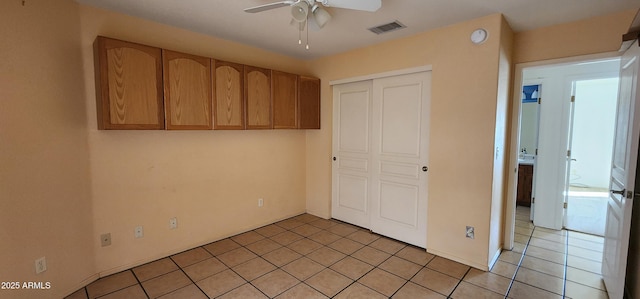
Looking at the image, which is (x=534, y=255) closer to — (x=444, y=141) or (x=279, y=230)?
(x=444, y=141)

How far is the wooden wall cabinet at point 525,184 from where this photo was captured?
460 centimetres

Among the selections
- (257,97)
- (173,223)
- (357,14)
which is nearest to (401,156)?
(357,14)

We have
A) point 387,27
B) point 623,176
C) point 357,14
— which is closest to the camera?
point 623,176

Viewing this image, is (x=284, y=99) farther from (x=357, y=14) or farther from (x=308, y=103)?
(x=357, y=14)

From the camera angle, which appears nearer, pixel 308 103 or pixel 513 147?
pixel 513 147

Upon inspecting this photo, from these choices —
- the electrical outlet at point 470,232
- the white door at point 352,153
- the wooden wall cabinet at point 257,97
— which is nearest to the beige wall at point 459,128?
the electrical outlet at point 470,232

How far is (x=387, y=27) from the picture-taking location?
9.16ft

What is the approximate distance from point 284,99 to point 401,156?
5.59 feet

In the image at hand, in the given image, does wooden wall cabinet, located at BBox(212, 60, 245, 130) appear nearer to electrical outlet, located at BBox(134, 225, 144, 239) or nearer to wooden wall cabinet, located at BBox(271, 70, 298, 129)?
wooden wall cabinet, located at BBox(271, 70, 298, 129)

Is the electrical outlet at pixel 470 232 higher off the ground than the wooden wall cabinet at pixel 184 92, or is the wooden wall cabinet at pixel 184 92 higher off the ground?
the wooden wall cabinet at pixel 184 92

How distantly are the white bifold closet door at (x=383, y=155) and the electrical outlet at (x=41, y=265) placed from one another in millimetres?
3129

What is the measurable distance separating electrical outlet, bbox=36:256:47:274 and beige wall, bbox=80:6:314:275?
39cm

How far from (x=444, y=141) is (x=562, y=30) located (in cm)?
156

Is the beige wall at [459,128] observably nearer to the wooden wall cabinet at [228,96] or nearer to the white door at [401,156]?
the white door at [401,156]
